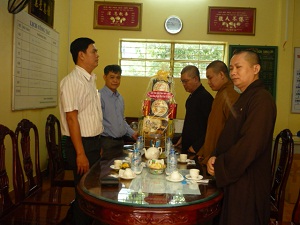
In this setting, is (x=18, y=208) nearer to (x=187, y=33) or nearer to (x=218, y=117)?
(x=218, y=117)

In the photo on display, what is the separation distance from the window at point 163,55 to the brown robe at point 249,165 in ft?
8.89

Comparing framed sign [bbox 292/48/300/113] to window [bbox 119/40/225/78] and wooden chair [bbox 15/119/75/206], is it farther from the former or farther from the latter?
wooden chair [bbox 15/119/75/206]

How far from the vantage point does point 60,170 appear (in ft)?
8.69

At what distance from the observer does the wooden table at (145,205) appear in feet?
4.14

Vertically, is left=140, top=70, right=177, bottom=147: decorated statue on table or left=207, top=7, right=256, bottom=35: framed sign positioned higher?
left=207, top=7, right=256, bottom=35: framed sign

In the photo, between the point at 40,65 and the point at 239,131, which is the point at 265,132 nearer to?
the point at 239,131

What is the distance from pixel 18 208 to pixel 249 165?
50.9 inches

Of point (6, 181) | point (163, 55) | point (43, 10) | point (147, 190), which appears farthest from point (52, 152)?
point (163, 55)

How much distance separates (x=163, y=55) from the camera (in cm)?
424

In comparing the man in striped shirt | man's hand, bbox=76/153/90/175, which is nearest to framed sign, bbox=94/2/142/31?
the man in striped shirt

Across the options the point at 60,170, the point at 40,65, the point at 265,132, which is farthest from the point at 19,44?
the point at 265,132

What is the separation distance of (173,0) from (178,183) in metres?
3.10

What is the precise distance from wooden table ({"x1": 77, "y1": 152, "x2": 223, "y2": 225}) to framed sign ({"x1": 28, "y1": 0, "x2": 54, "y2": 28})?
7.32ft

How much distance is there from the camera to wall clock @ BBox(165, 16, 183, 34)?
13.5ft
